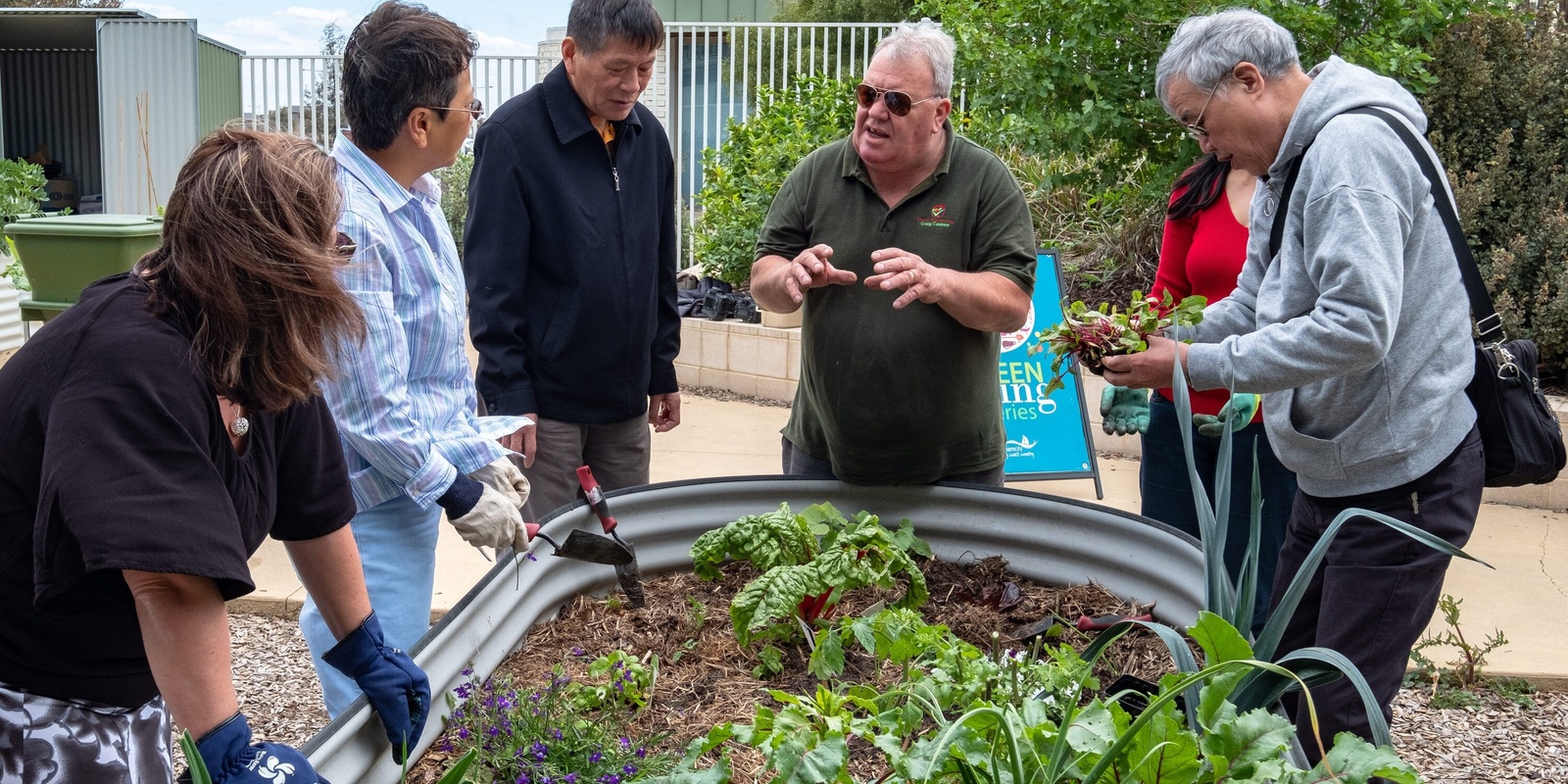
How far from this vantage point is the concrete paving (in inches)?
158

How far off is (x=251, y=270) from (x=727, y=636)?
119 centimetres

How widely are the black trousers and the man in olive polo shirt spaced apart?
2.80 feet

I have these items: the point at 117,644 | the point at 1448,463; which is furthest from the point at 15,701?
the point at 1448,463

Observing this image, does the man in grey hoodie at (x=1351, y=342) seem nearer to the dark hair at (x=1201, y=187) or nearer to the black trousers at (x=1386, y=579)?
the black trousers at (x=1386, y=579)

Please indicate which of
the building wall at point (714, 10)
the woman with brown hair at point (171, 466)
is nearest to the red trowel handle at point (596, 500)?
the woman with brown hair at point (171, 466)

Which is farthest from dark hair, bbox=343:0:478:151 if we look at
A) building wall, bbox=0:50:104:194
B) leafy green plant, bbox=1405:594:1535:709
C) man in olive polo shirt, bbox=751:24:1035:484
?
building wall, bbox=0:50:104:194

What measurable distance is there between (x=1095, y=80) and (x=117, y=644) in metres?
5.11

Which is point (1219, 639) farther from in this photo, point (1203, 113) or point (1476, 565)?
point (1476, 565)

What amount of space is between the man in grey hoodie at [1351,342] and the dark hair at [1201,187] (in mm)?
658

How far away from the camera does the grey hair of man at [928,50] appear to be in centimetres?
290

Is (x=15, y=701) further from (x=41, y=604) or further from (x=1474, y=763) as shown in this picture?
(x=1474, y=763)

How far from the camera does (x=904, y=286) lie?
2762mm

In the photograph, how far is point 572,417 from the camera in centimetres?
326

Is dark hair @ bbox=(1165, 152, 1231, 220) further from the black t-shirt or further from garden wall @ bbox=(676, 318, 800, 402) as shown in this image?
garden wall @ bbox=(676, 318, 800, 402)
